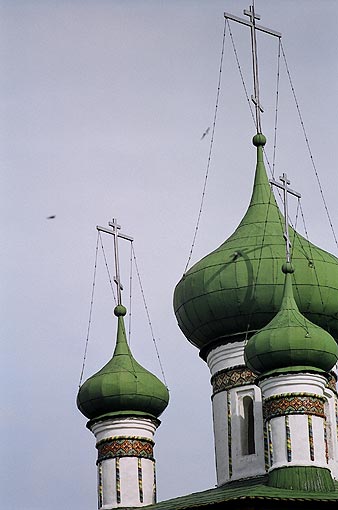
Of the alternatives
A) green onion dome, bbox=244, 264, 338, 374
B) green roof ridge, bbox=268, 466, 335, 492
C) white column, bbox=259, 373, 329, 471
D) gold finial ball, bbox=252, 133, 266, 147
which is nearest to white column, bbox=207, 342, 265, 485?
white column, bbox=259, 373, 329, 471

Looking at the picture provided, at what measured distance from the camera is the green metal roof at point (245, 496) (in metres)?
23.8

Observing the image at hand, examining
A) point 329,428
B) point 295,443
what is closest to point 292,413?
point 295,443

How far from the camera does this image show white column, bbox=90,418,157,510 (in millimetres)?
26938

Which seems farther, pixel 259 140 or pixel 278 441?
pixel 259 140

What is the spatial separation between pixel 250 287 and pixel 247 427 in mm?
1769

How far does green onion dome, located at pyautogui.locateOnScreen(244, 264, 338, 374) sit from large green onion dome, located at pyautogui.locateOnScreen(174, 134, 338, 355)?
157 centimetres

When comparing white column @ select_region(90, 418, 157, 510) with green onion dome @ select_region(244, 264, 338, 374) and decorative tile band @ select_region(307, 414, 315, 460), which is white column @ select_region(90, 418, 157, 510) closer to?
green onion dome @ select_region(244, 264, 338, 374)

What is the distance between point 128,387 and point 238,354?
1.51 m

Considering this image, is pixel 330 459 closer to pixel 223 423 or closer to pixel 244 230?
pixel 223 423

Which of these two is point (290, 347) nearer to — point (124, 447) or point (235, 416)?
point (235, 416)

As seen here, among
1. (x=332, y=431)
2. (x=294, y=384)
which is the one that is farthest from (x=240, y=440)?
(x=294, y=384)

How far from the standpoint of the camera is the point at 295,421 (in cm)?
2466

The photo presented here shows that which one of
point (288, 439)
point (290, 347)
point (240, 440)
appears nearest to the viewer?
point (288, 439)

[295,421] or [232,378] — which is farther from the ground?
[232,378]
